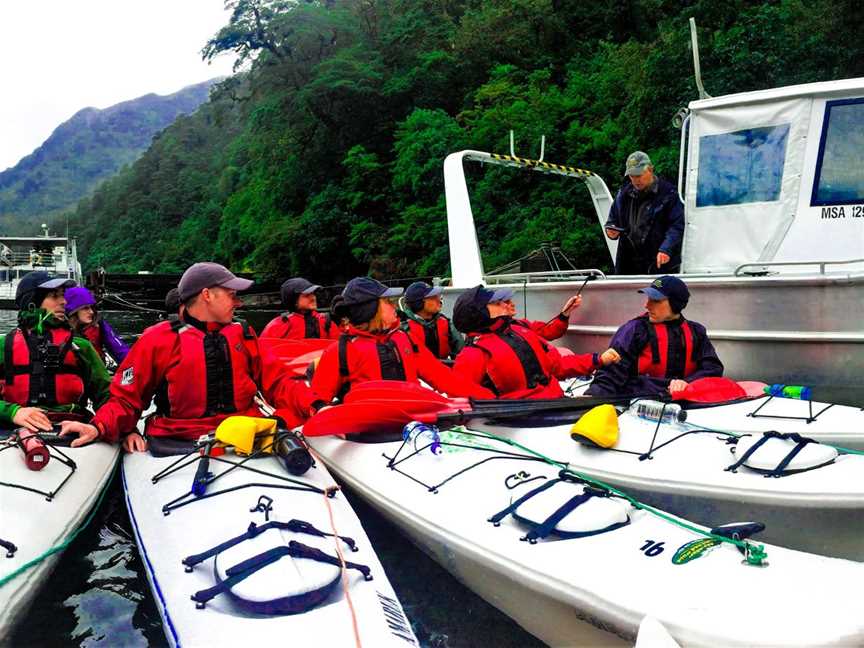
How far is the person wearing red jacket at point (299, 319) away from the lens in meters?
7.79

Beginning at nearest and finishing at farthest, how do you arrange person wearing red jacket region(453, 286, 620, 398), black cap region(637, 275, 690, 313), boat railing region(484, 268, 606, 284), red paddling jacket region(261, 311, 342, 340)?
person wearing red jacket region(453, 286, 620, 398)
black cap region(637, 275, 690, 313)
boat railing region(484, 268, 606, 284)
red paddling jacket region(261, 311, 342, 340)

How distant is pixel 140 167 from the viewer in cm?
6425


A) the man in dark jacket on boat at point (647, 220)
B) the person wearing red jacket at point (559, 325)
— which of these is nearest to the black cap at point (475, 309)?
the person wearing red jacket at point (559, 325)

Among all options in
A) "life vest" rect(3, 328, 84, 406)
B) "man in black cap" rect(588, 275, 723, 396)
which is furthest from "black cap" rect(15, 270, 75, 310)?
"man in black cap" rect(588, 275, 723, 396)

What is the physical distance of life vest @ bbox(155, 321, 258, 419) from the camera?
389 cm

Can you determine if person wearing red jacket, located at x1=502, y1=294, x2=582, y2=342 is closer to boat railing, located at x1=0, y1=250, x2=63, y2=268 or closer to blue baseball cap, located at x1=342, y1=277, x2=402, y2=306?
blue baseball cap, located at x1=342, y1=277, x2=402, y2=306

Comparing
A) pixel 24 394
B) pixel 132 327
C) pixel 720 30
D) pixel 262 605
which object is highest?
pixel 720 30

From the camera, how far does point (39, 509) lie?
132 inches

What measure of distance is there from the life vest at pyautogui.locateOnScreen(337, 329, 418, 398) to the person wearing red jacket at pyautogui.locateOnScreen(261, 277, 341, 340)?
328 centimetres

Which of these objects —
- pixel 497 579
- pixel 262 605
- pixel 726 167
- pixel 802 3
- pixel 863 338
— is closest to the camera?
pixel 262 605

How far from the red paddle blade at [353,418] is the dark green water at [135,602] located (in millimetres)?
507

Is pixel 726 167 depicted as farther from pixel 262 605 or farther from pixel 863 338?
pixel 262 605

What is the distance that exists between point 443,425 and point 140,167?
6700cm

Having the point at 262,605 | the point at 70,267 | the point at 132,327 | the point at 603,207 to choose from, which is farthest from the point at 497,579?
the point at 70,267
